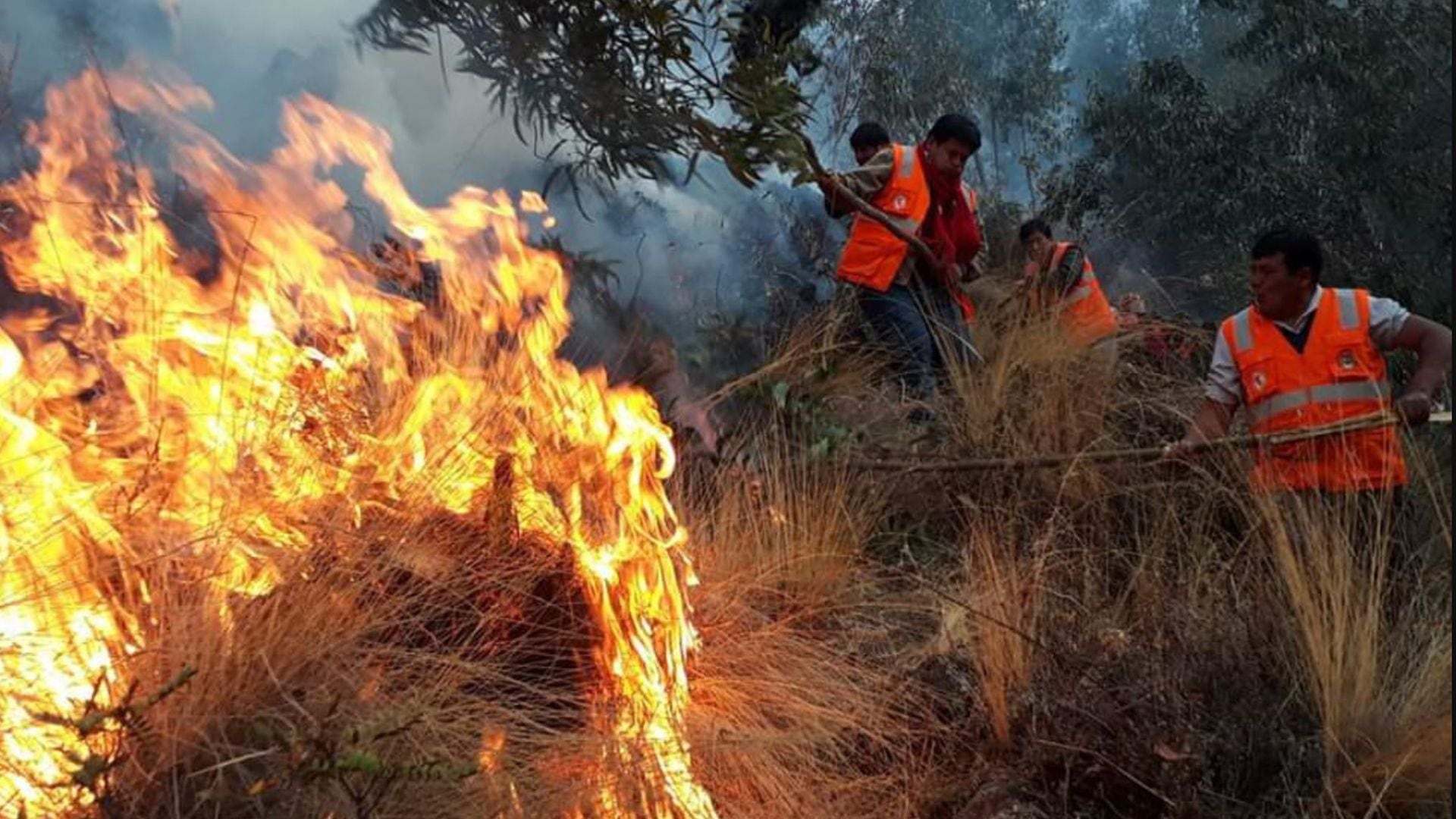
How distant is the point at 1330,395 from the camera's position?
403 centimetres

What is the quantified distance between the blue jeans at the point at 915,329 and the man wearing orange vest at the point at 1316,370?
1.59 m

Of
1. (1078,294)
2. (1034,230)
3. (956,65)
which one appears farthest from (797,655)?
(956,65)

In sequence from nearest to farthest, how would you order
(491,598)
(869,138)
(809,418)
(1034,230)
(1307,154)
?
(491,598) < (809,418) < (869,138) < (1034,230) < (1307,154)

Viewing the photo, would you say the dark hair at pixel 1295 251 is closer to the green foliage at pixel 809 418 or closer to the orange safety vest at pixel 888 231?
the green foliage at pixel 809 418

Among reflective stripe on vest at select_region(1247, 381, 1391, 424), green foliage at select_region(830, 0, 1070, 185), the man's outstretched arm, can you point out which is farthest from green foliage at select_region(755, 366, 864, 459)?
green foliage at select_region(830, 0, 1070, 185)

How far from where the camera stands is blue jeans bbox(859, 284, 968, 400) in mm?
5691

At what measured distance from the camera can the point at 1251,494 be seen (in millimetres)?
3828

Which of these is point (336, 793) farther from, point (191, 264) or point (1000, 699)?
point (191, 264)

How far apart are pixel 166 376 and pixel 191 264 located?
0.70m

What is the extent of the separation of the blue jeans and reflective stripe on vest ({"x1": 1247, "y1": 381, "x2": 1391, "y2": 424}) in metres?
1.71

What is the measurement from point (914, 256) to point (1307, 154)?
8118 mm

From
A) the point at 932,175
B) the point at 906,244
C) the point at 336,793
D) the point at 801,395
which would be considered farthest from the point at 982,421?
the point at 336,793

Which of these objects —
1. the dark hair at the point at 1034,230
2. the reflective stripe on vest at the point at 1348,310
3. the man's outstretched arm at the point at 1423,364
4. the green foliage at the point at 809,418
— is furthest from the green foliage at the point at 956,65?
the man's outstretched arm at the point at 1423,364

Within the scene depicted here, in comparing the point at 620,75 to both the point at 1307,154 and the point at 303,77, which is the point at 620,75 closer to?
the point at 303,77
